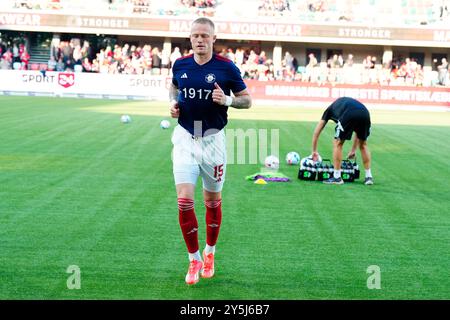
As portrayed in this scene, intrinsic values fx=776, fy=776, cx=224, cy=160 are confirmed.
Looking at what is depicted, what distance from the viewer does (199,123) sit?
23.6ft

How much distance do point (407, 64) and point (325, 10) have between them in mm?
7005

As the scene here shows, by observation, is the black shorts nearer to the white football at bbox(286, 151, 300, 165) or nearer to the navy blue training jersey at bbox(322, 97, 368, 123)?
the navy blue training jersey at bbox(322, 97, 368, 123)

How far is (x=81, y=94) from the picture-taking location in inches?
1613

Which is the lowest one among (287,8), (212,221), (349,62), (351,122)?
(212,221)

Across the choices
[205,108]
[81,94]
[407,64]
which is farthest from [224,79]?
[407,64]

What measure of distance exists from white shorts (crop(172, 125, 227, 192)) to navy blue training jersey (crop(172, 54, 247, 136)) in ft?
0.26

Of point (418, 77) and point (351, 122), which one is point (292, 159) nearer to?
point (351, 122)

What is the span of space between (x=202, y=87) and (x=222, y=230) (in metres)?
2.59

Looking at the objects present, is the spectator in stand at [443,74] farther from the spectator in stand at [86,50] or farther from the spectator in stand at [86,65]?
the spectator in stand at [86,50]

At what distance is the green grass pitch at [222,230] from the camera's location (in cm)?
677

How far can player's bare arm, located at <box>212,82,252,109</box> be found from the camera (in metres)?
6.95

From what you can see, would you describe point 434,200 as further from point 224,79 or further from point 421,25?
point 421,25

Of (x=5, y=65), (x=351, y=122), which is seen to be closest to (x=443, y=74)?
(x=5, y=65)

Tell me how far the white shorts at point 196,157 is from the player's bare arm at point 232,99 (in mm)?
321
